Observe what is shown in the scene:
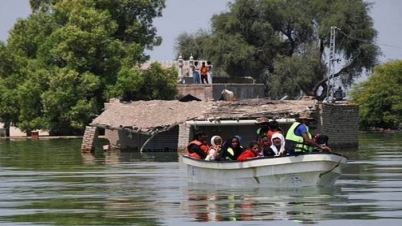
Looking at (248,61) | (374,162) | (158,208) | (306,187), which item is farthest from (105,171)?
(248,61)

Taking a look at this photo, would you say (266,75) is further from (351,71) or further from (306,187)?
(306,187)

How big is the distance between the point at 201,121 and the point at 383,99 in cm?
4222

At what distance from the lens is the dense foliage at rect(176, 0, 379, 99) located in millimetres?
100688

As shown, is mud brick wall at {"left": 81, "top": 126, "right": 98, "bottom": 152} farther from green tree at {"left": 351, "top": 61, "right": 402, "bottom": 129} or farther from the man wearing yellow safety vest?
green tree at {"left": 351, "top": 61, "right": 402, "bottom": 129}

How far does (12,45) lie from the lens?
291 ft

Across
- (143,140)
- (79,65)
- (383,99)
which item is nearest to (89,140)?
(143,140)

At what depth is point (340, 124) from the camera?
200 ft

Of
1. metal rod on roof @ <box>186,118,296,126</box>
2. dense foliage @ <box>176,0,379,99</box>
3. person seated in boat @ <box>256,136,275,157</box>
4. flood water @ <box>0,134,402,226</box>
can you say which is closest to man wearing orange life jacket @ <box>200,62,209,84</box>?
dense foliage @ <box>176,0,379,99</box>

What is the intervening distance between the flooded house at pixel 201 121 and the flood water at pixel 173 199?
13705 mm

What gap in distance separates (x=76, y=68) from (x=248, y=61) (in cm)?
2335

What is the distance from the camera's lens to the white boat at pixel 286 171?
29.6 meters

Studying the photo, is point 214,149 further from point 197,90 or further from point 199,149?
point 197,90

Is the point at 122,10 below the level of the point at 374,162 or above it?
above

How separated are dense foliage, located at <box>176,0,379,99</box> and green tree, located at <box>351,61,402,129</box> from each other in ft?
7.85
